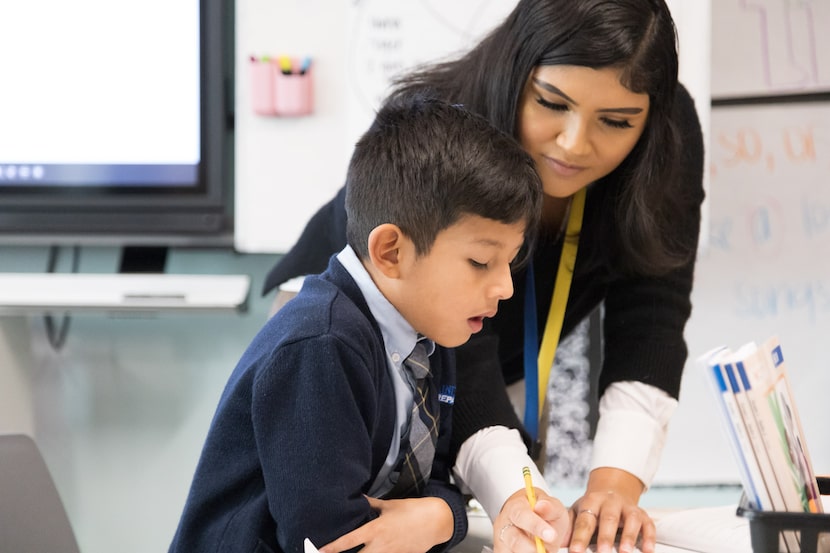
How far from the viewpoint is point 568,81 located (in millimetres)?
1011

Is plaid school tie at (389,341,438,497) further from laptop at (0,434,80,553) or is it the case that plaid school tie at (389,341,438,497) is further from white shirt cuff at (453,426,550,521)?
laptop at (0,434,80,553)

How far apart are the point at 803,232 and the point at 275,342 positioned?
1702mm

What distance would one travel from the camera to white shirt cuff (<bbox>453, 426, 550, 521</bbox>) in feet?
3.17

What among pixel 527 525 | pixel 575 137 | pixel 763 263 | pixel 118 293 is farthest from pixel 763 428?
pixel 763 263

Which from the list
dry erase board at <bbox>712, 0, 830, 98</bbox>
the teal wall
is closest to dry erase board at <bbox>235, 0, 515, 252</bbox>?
the teal wall

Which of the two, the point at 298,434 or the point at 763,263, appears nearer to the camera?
the point at 298,434

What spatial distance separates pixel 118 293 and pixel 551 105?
1.10 m

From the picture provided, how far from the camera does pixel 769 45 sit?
2.10 metres

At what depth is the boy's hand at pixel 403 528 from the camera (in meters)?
0.79

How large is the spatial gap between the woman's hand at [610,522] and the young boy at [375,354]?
125mm

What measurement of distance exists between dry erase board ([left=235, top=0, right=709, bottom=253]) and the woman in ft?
2.22

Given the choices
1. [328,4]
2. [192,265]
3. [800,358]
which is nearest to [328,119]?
[328,4]

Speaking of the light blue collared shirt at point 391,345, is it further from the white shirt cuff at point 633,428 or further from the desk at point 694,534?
the white shirt cuff at point 633,428

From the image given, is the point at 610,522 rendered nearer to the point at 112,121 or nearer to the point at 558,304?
the point at 558,304
